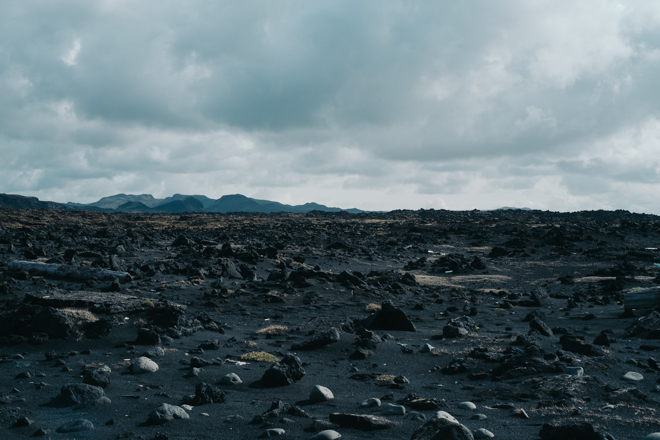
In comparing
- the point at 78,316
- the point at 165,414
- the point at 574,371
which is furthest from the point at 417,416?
the point at 78,316

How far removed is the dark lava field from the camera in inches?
234

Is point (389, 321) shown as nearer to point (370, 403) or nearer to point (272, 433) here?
point (370, 403)

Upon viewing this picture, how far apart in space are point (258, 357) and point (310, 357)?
44.1 inches

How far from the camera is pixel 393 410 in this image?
6.32m

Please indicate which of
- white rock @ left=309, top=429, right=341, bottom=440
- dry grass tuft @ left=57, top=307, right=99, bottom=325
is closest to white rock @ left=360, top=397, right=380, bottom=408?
white rock @ left=309, top=429, right=341, bottom=440

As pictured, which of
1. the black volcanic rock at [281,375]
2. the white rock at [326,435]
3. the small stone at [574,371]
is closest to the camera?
the white rock at [326,435]

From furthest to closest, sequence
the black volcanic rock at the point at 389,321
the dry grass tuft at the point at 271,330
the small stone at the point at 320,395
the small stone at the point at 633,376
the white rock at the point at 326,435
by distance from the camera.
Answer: the black volcanic rock at the point at 389,321
the dry grass tuft at the point at 271,330
the small stone at the point at 633,376
the small stone at the point at 320,395
the white rock at the point at 326,435

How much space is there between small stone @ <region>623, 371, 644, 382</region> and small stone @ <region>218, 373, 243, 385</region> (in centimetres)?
676

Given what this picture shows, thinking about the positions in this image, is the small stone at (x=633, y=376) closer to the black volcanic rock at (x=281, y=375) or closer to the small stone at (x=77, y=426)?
the black volcanic rock at (x=281, y=375)

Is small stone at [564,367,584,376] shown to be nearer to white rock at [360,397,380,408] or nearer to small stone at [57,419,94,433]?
white rock at [360,397,380,408]

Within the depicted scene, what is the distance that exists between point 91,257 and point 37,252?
2.78 meters

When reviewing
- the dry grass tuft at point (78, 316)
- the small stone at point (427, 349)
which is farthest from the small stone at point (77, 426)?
the small stone at point (427, 349)

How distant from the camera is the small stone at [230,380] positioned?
7.78m

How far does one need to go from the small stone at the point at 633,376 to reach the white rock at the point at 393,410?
4.54m
